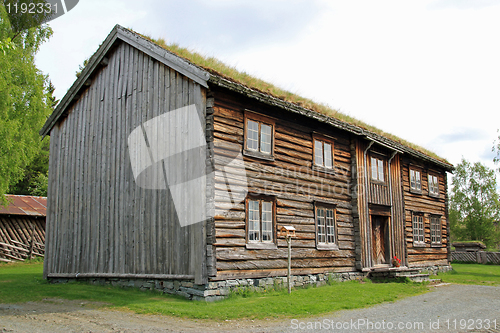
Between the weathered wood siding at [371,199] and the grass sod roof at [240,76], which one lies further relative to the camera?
the weathered wood siding at [371,199]

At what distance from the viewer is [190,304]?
34.8 feet

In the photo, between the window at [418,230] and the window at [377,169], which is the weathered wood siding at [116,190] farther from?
the window at [418,230]

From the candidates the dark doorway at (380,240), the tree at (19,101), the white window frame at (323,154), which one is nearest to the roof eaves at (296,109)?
the white window frame at (323,154)

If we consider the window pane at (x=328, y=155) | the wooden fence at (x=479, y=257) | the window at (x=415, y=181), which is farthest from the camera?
the wooden fence at (x=479, y=257)

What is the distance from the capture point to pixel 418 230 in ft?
71.4

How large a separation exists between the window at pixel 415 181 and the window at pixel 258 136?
35.4 ft

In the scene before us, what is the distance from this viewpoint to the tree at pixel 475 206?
4256cm

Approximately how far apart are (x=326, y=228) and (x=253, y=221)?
3.98 metres

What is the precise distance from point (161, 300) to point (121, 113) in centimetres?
676

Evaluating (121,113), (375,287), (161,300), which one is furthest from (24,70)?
(375,287)

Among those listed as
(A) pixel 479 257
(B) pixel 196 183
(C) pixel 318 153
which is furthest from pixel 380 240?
(A) pixel 479 257

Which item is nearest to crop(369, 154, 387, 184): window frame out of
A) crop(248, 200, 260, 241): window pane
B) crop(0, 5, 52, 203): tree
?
crop(248, 200, 260, 241): window pane

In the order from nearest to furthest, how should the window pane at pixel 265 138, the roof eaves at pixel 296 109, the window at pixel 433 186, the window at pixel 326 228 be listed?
A: the roof eaves at pixel 296 109 → the window pane at pixel 265 138 → the window at pixel 326 228 → the window at pixel 433 186

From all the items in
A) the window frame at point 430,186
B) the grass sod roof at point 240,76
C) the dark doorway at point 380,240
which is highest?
the grass sod roof at point 240,76
